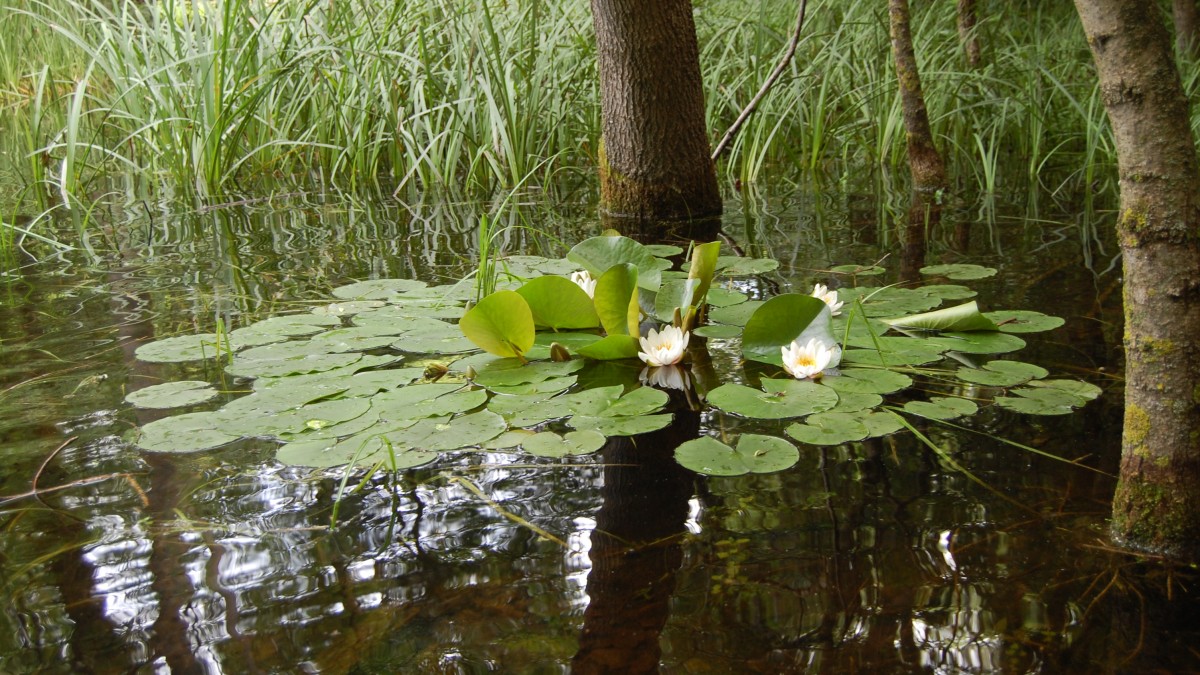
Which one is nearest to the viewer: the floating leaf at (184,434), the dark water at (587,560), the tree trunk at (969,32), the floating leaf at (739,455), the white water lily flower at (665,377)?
the dark water at (587,560)

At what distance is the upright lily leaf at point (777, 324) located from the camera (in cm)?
160

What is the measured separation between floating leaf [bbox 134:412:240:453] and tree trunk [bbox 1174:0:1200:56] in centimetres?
402

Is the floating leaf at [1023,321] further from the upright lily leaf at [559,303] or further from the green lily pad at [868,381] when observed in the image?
the upright lily leaf at [559,303]

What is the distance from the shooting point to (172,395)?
1.54 m

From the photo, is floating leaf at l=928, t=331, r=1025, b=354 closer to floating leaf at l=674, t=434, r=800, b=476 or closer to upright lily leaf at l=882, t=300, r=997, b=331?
upright lily leaf at l=882, t=300, r=997, b=331

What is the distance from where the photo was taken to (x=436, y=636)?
900 mm

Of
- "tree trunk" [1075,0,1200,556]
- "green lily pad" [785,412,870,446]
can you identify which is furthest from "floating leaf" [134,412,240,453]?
"tree trunk" [1075,0,1200,556]

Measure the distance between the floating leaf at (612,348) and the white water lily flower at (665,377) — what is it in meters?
0.05

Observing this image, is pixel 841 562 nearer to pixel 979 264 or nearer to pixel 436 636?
pixel 436 636

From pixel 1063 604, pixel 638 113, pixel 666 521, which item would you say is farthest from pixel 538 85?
pixel 1063 604

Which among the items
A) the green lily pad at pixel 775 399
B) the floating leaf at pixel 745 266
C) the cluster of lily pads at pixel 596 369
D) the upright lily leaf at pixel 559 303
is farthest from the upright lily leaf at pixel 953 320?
the upright lily leaf at pixel 559 303

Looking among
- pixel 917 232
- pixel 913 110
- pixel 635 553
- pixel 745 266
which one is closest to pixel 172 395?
pixel 635 553

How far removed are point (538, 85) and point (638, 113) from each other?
3.02ft

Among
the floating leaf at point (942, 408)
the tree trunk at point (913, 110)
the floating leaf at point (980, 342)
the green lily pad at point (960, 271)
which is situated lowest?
the floating leaf at point (942, 408)
